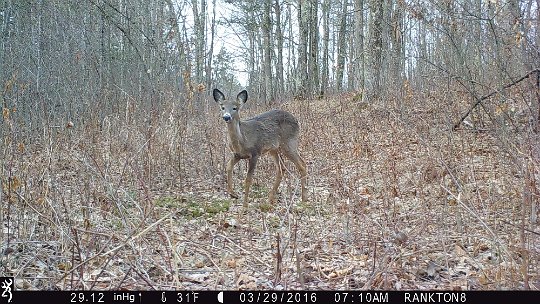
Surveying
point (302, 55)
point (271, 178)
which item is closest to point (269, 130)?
point (271, 178)

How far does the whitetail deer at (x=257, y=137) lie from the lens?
7098mm

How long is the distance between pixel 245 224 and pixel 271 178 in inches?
102

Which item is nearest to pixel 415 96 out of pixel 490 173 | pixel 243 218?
pixel 490 173

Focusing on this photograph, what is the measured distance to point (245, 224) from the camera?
5680 mm

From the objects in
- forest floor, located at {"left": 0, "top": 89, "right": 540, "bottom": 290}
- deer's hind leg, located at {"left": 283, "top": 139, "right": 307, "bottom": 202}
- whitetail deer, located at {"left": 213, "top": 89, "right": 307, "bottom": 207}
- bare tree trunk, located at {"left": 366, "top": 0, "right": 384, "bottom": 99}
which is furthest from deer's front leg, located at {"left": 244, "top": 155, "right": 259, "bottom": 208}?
bare tree trunk, located at {"left": 366, "top": 0, "right": 384, "bottom": 99}

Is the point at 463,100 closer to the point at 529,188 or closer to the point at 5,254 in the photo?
the point at 529,188

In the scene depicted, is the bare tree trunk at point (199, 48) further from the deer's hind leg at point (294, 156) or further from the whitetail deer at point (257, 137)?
the deer's hind leg at point (294, 156)

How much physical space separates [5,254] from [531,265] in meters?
3.87

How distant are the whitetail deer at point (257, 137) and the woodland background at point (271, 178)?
33cm

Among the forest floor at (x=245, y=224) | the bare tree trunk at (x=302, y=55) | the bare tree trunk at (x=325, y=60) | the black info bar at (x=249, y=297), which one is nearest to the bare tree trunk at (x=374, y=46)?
the bare tree trunk at (x=325, y=60)

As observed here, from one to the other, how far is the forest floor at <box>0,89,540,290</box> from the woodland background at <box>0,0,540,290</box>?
28mm

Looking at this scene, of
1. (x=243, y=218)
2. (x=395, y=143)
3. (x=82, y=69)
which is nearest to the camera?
(x=243, y=218)

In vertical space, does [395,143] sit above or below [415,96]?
below

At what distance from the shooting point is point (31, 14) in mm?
13203
